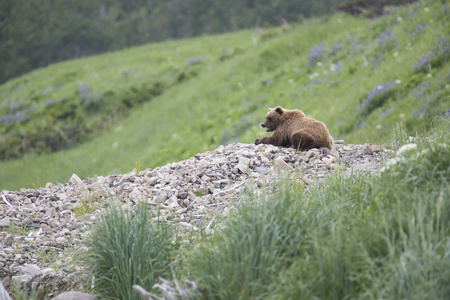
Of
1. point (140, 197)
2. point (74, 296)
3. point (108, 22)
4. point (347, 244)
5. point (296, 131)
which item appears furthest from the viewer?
point (108, 22)

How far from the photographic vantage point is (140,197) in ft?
14.5

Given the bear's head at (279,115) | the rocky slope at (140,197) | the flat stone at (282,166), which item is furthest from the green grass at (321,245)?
the bear's head at (279,115)

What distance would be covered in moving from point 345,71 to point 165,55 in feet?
50.8

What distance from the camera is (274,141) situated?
561 centimetres

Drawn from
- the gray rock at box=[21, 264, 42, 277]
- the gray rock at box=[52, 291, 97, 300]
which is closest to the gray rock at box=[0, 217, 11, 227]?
the gray rock at box=[21, 264, 42, 277]

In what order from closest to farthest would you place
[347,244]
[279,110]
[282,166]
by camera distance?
[347,244] < [282,166] < [279,110]

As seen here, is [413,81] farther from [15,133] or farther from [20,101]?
[20,101]

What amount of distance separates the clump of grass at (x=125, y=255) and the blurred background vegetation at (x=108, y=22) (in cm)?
2948

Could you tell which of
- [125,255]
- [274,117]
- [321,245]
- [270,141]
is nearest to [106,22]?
[274,117]

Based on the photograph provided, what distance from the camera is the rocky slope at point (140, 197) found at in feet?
12.8

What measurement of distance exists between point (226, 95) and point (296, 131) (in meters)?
9.26

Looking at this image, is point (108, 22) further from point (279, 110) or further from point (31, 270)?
point (31, 270)

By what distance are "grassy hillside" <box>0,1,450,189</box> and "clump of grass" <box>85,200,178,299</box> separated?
244 cm

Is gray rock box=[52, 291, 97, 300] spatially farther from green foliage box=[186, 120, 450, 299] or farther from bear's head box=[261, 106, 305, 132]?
bear's head box=[261, 106, 305, 132]
